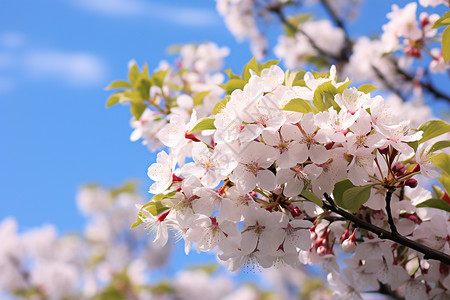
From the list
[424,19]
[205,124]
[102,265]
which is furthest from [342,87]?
[102,265]

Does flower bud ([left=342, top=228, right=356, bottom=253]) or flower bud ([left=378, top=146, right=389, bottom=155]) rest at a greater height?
flower bud ([left=378, top=146, right=389, bottom=155])

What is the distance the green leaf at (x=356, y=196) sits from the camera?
1.15 m

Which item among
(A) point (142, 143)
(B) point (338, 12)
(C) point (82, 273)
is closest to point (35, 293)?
(C) point (82, 273)

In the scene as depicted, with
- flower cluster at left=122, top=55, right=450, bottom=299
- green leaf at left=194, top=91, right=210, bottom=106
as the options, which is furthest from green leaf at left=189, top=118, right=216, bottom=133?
green leaf at left=194, top=91, right=210, bottom=106

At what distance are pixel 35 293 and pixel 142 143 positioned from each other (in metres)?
3.82

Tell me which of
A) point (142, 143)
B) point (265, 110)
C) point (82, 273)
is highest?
point (82, 273)

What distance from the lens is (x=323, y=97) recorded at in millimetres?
1208

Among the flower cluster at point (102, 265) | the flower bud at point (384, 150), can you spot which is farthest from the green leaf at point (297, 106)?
the flower cluster at point (102, 265)

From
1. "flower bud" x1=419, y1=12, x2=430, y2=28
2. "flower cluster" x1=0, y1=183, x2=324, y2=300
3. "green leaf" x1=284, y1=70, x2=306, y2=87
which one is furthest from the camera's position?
"flower cluster" x1=0, y1=183, x2=324, y2=300

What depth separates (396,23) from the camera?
218 cm

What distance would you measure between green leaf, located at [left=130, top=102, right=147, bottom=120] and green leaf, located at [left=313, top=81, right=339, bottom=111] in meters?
1.13

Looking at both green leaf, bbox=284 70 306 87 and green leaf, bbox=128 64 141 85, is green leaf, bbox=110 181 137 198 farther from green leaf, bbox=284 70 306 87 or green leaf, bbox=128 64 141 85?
green leaf, bbox=284 70 306 87

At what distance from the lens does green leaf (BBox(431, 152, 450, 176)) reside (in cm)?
124

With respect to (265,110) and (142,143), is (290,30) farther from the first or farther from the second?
(265,110)
